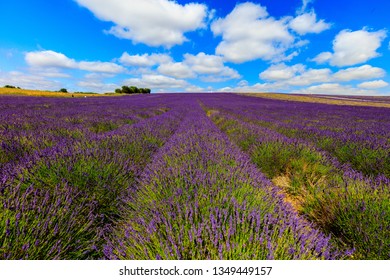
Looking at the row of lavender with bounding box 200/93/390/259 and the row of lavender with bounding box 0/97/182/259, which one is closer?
the row of lavender with bounding box 0/97/182/259

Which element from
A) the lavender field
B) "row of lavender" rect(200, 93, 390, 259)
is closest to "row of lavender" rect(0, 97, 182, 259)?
the lavender field

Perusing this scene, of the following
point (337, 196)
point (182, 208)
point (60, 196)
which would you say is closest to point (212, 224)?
point (182, 208)

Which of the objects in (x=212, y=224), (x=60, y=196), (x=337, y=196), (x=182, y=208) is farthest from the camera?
(x=337, y=196)

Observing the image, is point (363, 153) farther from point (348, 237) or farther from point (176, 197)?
point (176, 197)

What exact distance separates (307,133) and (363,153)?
8.23ft

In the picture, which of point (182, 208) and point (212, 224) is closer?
point (212, 224)

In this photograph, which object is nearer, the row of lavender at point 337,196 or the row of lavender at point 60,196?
the row of lavender at point 60,196

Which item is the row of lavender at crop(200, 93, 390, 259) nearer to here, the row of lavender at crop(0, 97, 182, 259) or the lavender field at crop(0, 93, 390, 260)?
the lavender field at crop(0, 93, 390, 260)

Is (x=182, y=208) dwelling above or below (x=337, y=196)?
above

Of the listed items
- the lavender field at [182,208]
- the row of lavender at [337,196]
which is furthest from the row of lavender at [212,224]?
the row of lavender at [337,196]

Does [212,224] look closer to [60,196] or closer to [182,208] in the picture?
[182,208]

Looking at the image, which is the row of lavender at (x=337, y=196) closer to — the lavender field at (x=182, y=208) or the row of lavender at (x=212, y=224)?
the lavender field at (x=182, y=208)

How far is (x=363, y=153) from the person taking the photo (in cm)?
343
